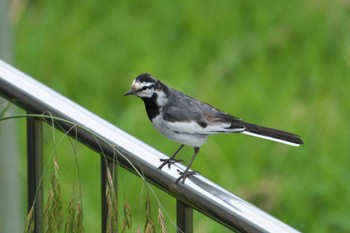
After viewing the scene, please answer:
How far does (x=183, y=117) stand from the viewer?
265 cm

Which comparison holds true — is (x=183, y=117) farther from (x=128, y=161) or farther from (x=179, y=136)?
(x=128, y=161)

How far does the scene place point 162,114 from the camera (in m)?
2.69

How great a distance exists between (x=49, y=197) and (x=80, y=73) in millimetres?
3766

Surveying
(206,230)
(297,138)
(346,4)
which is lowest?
(206,230)

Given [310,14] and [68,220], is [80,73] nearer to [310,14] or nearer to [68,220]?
[310,14]

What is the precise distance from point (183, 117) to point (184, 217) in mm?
781

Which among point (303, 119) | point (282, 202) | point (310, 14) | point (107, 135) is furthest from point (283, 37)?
point (107, 135)

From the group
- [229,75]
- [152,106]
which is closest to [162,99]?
[152,106]

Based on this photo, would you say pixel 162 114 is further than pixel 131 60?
No

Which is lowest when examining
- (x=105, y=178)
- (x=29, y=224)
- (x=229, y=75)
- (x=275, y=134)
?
(x=29, y=224)

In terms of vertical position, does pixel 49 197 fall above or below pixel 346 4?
below

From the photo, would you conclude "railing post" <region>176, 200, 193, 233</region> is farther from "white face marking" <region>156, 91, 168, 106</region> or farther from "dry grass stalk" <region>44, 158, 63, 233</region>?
"white face marking" <region>156, 91, 168, 106</region>

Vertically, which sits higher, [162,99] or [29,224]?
[162,99]

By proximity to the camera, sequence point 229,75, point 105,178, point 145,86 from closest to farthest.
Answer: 1. point 105,178
2. point 145,86
3. point 229,75
